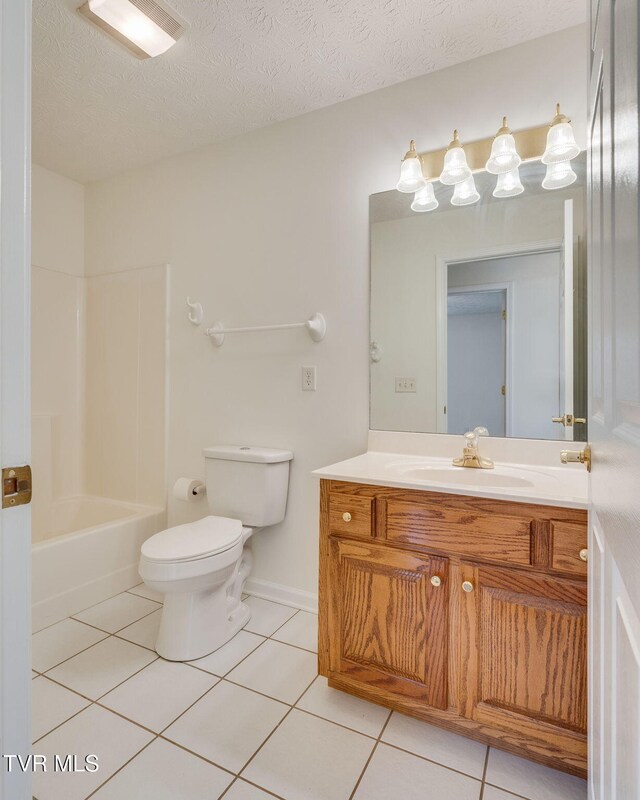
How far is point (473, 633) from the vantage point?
1.28 meters

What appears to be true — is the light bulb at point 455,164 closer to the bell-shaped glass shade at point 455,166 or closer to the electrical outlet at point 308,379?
the bell-shaped glass shade at point 455,166

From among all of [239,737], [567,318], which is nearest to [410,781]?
[239,737]

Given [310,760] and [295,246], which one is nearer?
[310,760]

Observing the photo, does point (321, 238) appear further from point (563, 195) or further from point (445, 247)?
point (563, 195)

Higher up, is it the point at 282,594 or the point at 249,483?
the point at 249,483

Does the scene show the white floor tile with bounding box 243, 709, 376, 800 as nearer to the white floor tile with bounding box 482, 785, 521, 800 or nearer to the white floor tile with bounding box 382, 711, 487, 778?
the white floor tile with bounding box 382, 711, 487, 778

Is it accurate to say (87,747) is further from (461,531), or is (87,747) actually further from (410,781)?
(461,531)

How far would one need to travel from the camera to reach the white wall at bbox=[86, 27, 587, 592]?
5.79ft

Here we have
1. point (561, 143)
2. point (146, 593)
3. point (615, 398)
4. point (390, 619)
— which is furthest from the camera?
point (146, 593)

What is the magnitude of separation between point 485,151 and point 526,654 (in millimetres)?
1751

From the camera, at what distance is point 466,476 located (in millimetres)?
1587

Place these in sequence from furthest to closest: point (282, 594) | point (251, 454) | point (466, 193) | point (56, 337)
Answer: point (56, 337)
point (282, 594)
point (251, 454)
point (466, 193)

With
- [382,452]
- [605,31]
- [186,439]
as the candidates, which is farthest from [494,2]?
[186,439]

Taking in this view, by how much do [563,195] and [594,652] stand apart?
1466 mm
